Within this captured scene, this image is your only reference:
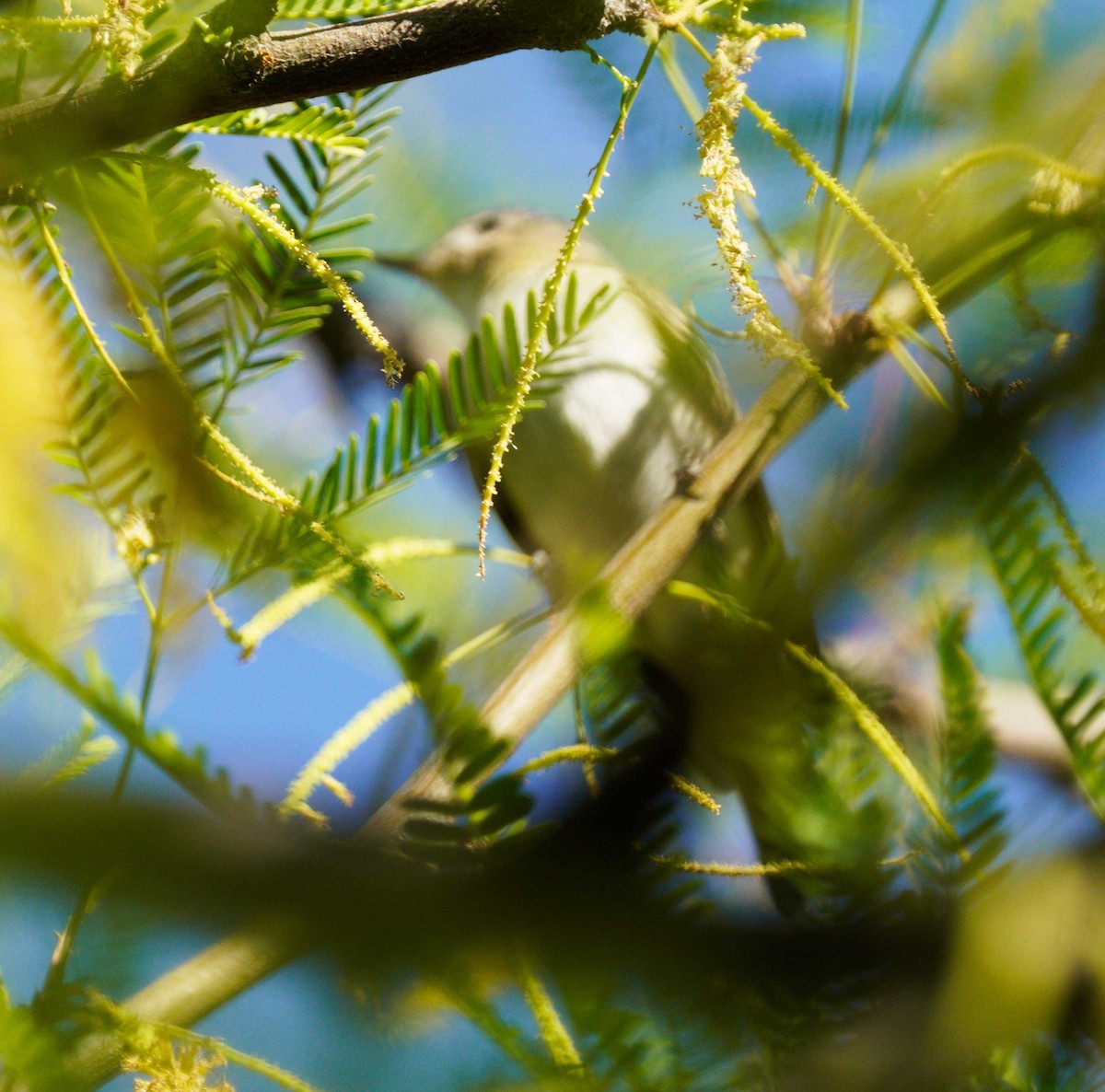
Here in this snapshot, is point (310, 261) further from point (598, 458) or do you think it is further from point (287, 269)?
point (598, 458)

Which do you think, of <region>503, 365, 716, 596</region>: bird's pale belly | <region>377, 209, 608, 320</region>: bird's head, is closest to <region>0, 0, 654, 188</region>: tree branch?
<region>503, 365, 716, 596</region>: bird's pale belly

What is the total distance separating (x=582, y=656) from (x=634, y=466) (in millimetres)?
1264

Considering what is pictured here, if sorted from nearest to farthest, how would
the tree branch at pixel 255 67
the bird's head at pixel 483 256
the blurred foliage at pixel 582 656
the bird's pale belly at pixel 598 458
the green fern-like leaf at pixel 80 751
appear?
the blurred foliage at pixel 582 656 → the tree branch at pixel 255 67 → the green fern-like leaf at pixel 80 751 → the bird's pale belly at pixel 598 458 → the bird's head at pixel 483 256

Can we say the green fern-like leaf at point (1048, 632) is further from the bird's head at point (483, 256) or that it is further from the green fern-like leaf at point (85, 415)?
the bird's head at point (483, 256)

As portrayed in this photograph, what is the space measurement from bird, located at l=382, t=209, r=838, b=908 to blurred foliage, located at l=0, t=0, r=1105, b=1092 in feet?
0.08

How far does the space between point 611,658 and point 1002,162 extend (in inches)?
15.5

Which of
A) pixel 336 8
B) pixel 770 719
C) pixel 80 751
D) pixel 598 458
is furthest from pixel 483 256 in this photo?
pixel 770 719

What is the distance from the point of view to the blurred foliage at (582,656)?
0.29 metres

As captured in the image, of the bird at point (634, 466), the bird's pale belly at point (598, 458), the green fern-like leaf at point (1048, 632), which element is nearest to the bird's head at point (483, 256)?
the bird at point (634, 466)

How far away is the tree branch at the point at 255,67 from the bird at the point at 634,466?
0.23 meters

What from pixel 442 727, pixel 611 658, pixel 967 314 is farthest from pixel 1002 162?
pixel 442 727

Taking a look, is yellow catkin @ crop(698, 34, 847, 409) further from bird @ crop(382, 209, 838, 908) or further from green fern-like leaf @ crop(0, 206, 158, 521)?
green fern-like leaf @ crop(0, 206, 158, 521)

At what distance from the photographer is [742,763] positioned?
0.45 m

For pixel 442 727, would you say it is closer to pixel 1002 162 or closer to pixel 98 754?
pixel 98 754
